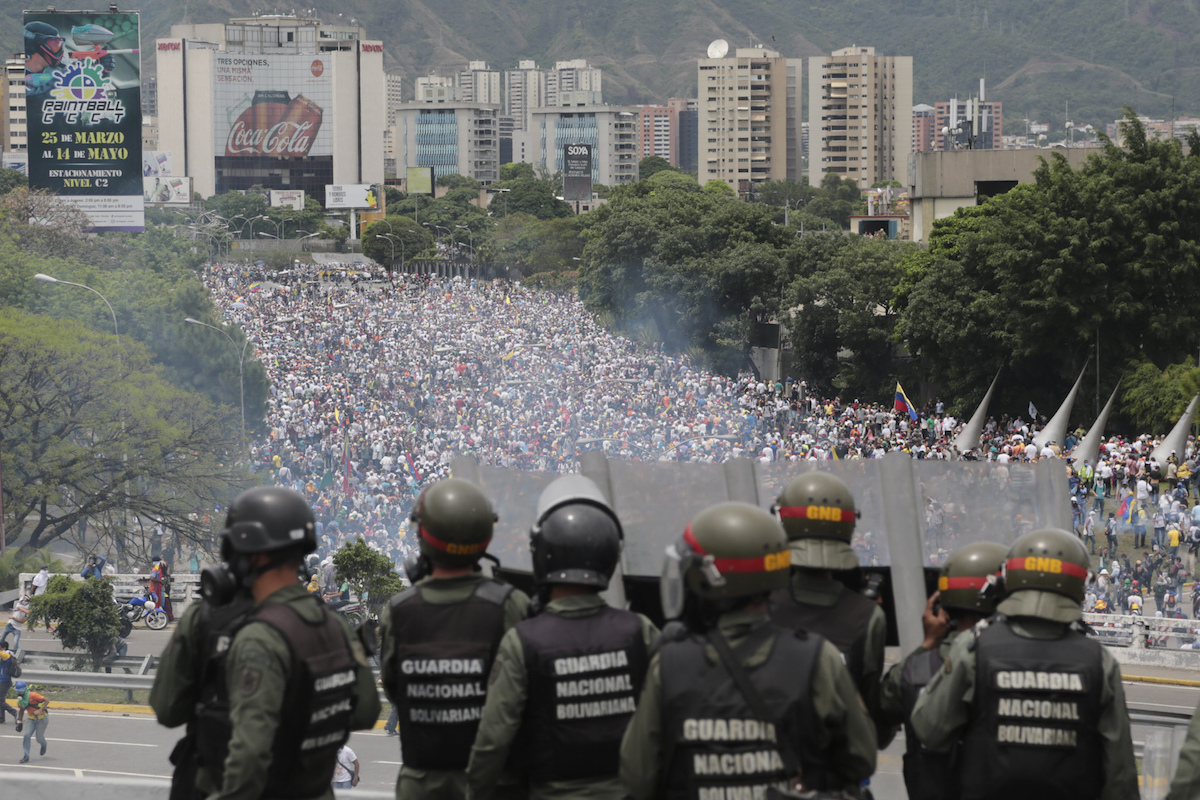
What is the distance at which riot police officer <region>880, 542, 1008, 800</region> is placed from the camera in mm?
4438

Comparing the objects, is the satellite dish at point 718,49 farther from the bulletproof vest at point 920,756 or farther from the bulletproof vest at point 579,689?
the bulletproof vest at point 579,689

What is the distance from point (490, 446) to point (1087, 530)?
13.6 meters

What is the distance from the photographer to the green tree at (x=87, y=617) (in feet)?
62.0

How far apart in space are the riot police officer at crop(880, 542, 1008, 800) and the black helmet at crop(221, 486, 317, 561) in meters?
1.91

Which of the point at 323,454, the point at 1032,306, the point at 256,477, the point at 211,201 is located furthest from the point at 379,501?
the point at 211,201

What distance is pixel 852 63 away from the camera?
17612 centimetres

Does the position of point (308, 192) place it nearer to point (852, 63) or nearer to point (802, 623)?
point (852, 63)

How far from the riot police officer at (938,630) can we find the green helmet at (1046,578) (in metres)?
0.27

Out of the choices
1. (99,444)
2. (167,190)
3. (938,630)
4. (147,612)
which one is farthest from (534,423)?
(167,190)

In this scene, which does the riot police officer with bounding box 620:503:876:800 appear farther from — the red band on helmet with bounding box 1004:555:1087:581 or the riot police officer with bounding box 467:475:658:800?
the red band on helmet with bounding box 1004:555:1087:581

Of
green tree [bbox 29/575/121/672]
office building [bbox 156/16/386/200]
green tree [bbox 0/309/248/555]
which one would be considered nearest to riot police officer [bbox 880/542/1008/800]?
green tree [bbox 29/575/121/672]

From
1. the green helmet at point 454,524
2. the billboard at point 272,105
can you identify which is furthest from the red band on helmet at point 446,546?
the billboard at point 272,105

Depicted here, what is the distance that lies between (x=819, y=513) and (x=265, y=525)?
5.76ft

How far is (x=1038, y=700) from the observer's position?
3.99m
